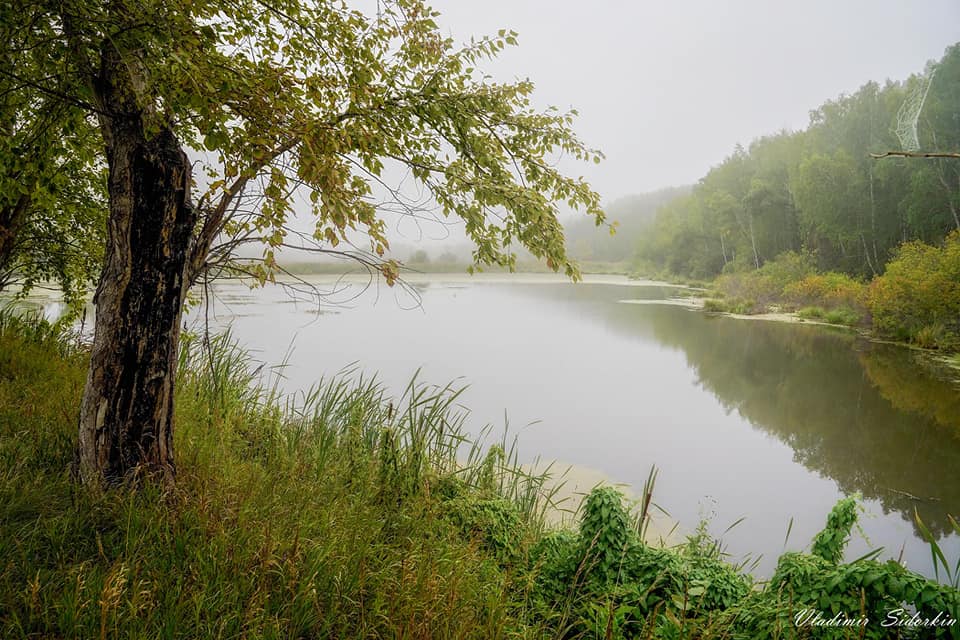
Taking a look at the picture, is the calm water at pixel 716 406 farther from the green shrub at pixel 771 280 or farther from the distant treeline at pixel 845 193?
the green shrub at pixel 771 280

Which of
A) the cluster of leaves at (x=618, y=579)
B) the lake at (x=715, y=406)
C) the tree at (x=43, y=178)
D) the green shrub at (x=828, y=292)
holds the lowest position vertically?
the lake at (x=715, y=406)

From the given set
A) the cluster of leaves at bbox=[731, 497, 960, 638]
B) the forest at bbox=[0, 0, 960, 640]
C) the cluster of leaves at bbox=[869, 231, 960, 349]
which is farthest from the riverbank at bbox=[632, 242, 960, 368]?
the cluster of leaves at bbox=[731, 497, 960, 638]

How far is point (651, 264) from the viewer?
2372 inches

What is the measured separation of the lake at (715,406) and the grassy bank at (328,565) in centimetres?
120

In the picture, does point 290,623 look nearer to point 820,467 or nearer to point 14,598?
point 14,598

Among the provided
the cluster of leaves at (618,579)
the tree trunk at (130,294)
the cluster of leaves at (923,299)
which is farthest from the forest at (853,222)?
the tree trunk at (130,294)

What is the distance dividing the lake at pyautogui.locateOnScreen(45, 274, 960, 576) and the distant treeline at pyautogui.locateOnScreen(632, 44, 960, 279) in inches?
280

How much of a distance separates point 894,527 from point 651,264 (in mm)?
58386

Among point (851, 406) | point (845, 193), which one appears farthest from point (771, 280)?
point (851, 406)

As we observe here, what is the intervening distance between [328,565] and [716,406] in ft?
31.8

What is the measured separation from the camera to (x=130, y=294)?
88.7 inches

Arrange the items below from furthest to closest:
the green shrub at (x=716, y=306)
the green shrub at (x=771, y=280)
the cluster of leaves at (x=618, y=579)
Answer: the green shrub at (x=771, y=280) < the green shrub at (x=716, y=306) < the cluster of leaves at (x=618, y=579)

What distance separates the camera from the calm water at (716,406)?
18.6 ft
